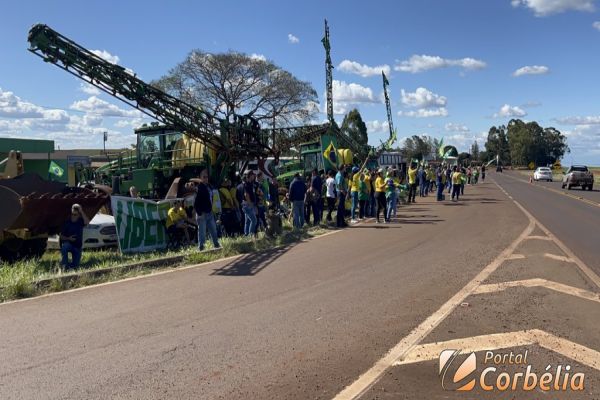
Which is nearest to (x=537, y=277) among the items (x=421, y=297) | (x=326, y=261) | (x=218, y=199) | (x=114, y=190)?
(x=421, y=297)

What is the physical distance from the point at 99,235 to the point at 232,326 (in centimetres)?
705

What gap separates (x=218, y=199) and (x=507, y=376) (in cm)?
958

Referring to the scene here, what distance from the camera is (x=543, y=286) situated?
732cm

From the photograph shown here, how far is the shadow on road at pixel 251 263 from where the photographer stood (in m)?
8.78

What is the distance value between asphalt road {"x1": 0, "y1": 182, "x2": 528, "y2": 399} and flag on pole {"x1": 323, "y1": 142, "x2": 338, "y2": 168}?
9842 mm

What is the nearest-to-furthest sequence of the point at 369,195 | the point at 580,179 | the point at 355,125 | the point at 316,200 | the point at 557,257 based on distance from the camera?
the point at 557,257, the point at 316,200, the point at 369,195, the point at 580,179, the point at 355,125

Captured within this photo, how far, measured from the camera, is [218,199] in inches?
513

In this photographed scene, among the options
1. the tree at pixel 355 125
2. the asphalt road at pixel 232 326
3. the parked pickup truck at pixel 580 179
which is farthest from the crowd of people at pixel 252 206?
the tree at pixel 355 125

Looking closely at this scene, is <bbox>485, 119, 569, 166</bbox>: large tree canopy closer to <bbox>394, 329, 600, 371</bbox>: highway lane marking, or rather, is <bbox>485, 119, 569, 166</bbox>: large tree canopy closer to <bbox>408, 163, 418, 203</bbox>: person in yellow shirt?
<bbox>408, 163, 418, 203</bbox>: person in yellow shirt

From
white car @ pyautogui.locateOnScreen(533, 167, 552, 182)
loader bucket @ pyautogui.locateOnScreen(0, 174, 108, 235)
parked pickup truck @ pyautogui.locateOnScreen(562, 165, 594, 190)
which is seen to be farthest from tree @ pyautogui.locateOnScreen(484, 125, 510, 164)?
loader bucket @ pyautogui.locateOnScreen(0, 174, 108, 235)

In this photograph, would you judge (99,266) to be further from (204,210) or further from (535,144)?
(535,144)

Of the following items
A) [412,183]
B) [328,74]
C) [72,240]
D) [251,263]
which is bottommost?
[251,263]

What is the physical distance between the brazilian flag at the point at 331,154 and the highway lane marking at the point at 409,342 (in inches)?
452

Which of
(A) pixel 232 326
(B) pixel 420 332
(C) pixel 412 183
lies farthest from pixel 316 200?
(B) pixel 420 332
